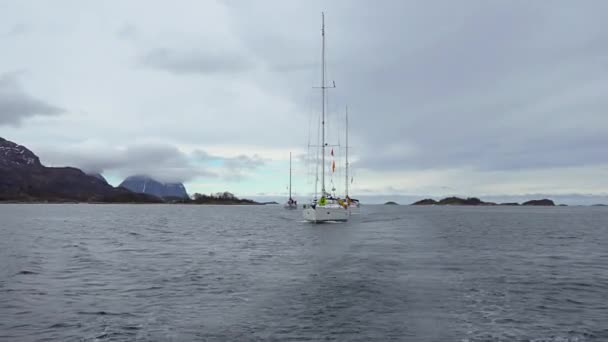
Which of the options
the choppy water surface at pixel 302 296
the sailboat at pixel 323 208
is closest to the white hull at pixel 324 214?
the sailboat at pixel 323 208

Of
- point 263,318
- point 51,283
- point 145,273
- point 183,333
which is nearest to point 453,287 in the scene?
point 263,318

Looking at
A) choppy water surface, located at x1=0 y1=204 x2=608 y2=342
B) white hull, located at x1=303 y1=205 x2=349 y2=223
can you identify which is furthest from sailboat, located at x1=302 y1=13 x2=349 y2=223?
choppy water surface, located at x1=0 y1=204 x2=608 y2=342

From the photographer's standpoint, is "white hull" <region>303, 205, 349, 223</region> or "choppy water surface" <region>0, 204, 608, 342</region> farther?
"white hull" <region>303, 205, 349, 223</region>

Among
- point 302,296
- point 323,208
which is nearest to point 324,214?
point 323,208

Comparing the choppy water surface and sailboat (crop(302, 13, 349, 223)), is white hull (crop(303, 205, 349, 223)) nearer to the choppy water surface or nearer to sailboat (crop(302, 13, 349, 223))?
sailboat (crop(302, 13, 349, 223))

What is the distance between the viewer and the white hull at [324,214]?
7688 cm

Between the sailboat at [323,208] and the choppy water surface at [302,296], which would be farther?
the sailboat at [323,208]

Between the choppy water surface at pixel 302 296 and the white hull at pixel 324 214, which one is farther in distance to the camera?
the white hull at pixel 324 214

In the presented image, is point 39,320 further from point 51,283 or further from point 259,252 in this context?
point 259,252

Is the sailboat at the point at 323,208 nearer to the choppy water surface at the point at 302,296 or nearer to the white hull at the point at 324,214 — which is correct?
the white hull at the point at 324,214

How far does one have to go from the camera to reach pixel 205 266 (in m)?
31.6

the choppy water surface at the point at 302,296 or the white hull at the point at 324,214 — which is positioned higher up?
the white hull at the point at 324,214

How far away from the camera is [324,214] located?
258 ft

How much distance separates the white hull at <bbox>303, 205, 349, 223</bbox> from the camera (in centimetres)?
7688
